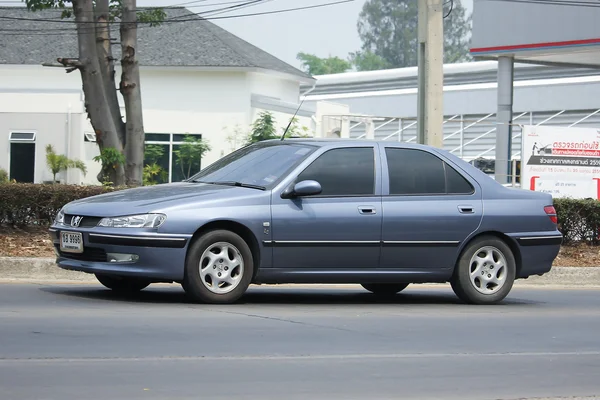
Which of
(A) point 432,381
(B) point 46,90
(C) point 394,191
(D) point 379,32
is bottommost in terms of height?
(A) point 432,381

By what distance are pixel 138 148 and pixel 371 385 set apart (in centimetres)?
1321

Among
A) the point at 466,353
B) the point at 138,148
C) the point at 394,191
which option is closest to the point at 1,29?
the point at 138,148

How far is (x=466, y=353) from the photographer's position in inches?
336

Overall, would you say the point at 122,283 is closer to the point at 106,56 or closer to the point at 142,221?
the point at 142,221

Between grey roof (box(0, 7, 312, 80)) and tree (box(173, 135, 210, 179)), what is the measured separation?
11.0ft

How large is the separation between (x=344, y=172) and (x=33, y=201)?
17.6 feet

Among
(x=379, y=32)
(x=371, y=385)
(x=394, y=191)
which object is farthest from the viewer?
(x=379, y=32)

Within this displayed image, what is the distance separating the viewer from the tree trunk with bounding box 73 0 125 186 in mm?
18531

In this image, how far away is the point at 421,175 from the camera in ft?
38.2

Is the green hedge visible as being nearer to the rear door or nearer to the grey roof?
the rear door

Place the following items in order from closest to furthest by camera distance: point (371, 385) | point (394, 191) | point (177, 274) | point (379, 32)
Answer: point (371, 385) → point (177, 274) → point (394, 191) → point (379, 32)

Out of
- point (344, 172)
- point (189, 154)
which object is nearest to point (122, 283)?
point (344, 172)

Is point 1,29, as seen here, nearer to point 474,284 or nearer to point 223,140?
point 223,140

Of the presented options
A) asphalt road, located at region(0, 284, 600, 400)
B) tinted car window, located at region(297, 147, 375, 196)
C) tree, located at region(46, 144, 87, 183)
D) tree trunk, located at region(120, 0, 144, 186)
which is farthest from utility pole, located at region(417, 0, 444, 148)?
tree, located at region(46, 144, 87, 183)
